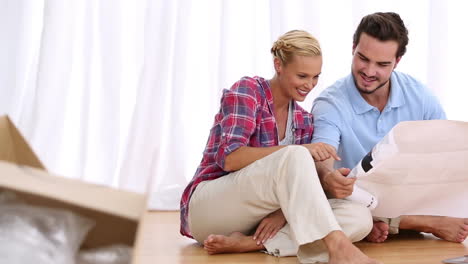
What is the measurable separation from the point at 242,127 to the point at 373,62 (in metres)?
0.49

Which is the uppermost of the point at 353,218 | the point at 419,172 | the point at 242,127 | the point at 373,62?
the point at 373,62

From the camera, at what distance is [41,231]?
80cm

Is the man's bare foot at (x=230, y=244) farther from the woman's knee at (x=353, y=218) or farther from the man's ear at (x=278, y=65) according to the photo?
the man's ear at (x=278, y=65)

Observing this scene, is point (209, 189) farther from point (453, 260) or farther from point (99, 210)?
point (99, 210)

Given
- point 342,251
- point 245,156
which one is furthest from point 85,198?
point 245,156

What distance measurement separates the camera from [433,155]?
1845mm

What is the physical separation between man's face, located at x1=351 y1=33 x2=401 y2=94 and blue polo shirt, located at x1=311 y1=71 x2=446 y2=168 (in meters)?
0.05

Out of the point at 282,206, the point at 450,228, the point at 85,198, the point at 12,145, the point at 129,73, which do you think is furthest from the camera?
the point at 129,73

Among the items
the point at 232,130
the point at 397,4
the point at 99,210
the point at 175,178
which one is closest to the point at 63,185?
the point at 99,210

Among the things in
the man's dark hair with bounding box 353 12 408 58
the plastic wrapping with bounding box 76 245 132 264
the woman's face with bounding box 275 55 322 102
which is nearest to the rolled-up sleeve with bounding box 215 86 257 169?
the woman's face with bounding box 275 55 322 102

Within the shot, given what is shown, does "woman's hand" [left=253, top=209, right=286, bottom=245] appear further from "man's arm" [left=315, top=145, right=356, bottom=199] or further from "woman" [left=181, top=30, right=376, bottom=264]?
"man's arm" [left=315, top=145, right=356, bottom=199]

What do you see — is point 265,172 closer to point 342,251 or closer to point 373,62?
point 342,251

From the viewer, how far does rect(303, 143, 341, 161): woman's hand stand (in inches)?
71.1

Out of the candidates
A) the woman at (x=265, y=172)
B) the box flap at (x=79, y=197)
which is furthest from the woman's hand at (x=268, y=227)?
the box flap at (x=79, y=197)
